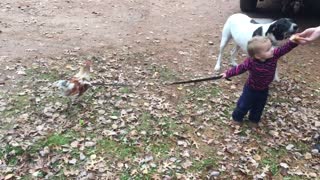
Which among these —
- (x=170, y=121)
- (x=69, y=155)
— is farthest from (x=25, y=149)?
(x=170, y=121)

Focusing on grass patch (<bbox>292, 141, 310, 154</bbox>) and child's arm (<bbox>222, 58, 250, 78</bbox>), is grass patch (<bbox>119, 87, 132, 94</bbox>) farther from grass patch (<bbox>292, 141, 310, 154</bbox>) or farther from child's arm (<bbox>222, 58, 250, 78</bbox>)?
grass patch (<bbox>292, 141, 310, 154</bbox>)

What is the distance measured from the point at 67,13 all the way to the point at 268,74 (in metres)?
6.12

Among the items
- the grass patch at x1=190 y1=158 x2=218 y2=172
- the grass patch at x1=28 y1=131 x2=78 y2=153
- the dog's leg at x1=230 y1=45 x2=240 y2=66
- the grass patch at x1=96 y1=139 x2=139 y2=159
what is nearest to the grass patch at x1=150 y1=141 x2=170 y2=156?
the grass patch at x1=96 y1=139 x2=139 y2=159

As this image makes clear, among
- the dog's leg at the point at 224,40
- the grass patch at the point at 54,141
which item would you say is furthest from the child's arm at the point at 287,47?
the grass patch at the point at 54,141

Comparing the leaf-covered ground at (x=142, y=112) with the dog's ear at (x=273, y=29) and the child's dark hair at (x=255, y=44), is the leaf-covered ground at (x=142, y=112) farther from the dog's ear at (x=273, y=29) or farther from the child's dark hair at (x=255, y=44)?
the child's dark hair at (x=255, y=44)

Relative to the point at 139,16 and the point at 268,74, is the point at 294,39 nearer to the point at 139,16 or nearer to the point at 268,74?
the point at 268,74

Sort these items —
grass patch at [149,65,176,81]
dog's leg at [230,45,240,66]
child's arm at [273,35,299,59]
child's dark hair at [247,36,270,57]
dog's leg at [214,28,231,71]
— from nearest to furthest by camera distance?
1. child's arm at [273,35,299,59]
2. child's dark hair at [247,36,270,57]
3. grass patch at [149,65,176,81]
4. dog's leg at [214,28,231,71]
5. dog's leg at [230,45,240,66]

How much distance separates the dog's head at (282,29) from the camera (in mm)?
5754

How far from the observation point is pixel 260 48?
15.3ft

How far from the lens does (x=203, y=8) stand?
10.3 m

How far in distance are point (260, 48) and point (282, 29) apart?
4.32 ft

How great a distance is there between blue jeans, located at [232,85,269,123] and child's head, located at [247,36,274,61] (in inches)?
20.8

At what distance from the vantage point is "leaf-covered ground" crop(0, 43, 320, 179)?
15.5 feet

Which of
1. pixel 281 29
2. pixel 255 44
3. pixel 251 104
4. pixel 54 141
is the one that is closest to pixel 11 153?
pixel 54 141
